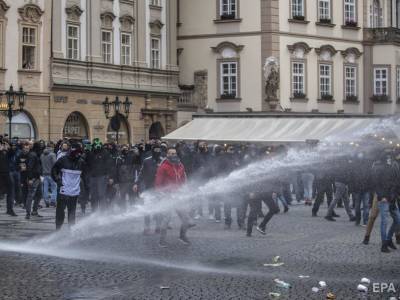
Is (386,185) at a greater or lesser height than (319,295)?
greater

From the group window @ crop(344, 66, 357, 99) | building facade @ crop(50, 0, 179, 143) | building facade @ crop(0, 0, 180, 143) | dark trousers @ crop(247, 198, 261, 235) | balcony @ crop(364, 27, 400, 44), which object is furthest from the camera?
balcony @ crop(364, 27, 400, 44)

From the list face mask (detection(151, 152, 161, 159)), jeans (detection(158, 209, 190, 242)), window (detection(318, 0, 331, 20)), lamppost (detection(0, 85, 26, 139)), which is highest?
window (detection(318, 0, 331, 20))

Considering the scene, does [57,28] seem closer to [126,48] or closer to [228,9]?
[126,48]

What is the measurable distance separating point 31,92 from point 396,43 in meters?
24.3

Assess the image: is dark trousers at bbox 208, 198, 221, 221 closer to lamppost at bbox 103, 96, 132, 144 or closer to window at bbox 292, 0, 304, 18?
lamppost at bbox 103, 96, 132, 144

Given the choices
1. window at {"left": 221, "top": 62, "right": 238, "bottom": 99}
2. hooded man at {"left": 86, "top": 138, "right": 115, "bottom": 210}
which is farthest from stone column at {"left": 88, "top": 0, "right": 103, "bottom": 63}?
hooded man at {"left": 86, "top": 138, "right": 115, "bottom": 210}

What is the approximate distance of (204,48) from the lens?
50906mm

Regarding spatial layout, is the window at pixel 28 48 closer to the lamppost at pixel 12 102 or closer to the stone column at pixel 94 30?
the lamppost at pixel 12 102

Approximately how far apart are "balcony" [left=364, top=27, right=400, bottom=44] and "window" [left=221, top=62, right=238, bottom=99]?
29.5 ft

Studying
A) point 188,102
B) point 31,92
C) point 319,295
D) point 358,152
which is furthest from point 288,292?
point 188,102

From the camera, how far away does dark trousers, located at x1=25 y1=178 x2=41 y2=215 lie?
24.1 meters

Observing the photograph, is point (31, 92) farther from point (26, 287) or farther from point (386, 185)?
point (26, 287)

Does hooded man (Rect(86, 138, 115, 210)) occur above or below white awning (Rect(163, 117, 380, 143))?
below

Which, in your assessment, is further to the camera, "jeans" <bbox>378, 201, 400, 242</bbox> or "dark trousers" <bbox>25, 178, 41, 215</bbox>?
"dark trousers" <bbox>25, 178, 41, 215</bbox>
